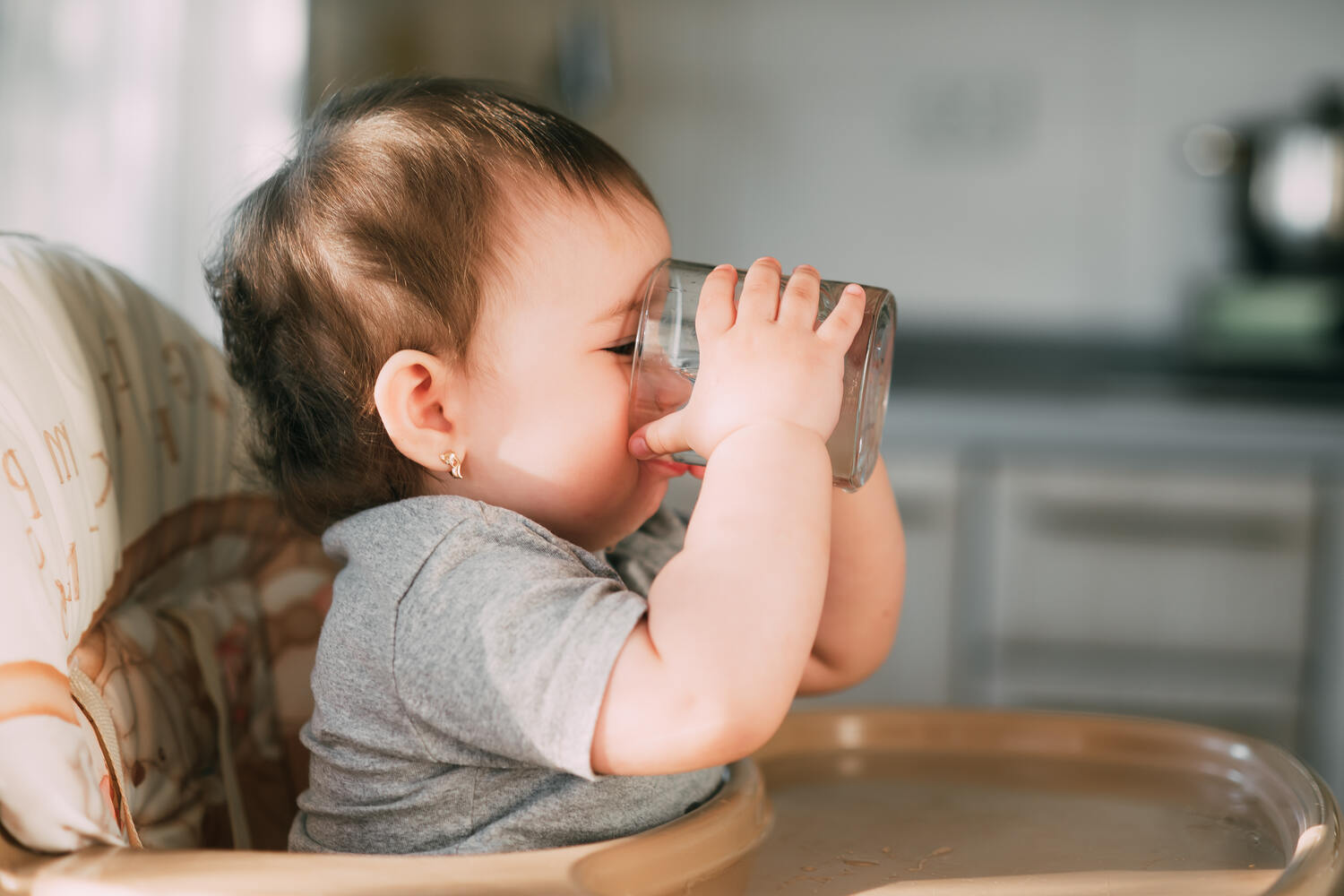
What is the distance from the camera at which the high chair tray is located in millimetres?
589

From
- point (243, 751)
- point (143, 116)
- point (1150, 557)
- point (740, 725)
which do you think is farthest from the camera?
point (1150, 557)

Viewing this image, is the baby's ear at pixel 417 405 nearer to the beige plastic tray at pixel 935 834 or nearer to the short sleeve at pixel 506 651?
the short sleeve at pixel 506 651

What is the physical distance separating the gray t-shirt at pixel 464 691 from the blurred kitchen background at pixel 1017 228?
1.18m

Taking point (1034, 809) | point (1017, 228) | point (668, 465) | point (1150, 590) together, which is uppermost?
point (1017, 228)

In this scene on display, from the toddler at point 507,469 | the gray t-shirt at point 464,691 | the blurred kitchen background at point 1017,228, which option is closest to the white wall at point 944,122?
the blurred kitchen background at point 1017,228

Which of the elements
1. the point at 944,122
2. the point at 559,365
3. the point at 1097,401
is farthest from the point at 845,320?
the point at 944,122

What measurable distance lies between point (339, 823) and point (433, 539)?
183mm

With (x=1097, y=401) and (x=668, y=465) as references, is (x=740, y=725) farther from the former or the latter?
(x=1097, y=401)

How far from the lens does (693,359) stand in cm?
70

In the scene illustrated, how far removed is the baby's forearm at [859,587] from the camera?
83 centimetres

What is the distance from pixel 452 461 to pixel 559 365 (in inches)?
3.2

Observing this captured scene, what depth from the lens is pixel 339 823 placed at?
0.69 metres

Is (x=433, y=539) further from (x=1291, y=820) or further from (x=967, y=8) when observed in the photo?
(x=967, y=8)

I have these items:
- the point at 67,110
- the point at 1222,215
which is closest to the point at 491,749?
the point at 67,110
